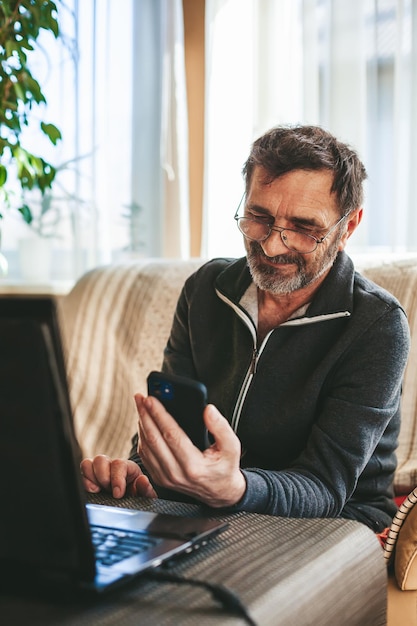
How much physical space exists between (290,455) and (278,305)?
29 cm

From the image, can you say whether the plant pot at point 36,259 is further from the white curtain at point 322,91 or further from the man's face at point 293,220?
the man's face at point 293,220

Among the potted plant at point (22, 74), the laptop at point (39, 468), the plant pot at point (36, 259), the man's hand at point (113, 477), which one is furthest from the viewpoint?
the plant pot at point (36, 259)

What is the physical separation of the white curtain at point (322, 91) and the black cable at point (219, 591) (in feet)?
6.38

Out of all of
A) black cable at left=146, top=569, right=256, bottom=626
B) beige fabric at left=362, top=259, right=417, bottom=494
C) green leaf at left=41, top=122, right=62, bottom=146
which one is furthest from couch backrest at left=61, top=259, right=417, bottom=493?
black cable at left=146, top=569, right=256, bottom=626

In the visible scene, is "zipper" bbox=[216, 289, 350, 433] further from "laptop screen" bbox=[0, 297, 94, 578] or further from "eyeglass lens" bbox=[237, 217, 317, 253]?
"laptop screen" bbox=[0, 297, 94, 578]

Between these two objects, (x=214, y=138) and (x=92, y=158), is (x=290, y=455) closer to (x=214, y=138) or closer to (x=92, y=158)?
(x=214, y=138)

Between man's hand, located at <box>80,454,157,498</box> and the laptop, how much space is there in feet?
1.40

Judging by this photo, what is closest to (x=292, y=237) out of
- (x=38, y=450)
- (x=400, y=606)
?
(x=400, y=606)

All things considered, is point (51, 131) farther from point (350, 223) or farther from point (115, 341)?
point (350, 223)

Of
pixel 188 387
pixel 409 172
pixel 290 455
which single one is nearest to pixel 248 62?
pixel 409 172

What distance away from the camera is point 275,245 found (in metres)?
1.49

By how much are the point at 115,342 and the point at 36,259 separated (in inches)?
49.3

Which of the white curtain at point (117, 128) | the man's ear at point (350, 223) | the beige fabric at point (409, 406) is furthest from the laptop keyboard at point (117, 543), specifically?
the white curtain at point (117, 128)

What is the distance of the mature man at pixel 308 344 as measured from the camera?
135 cm
